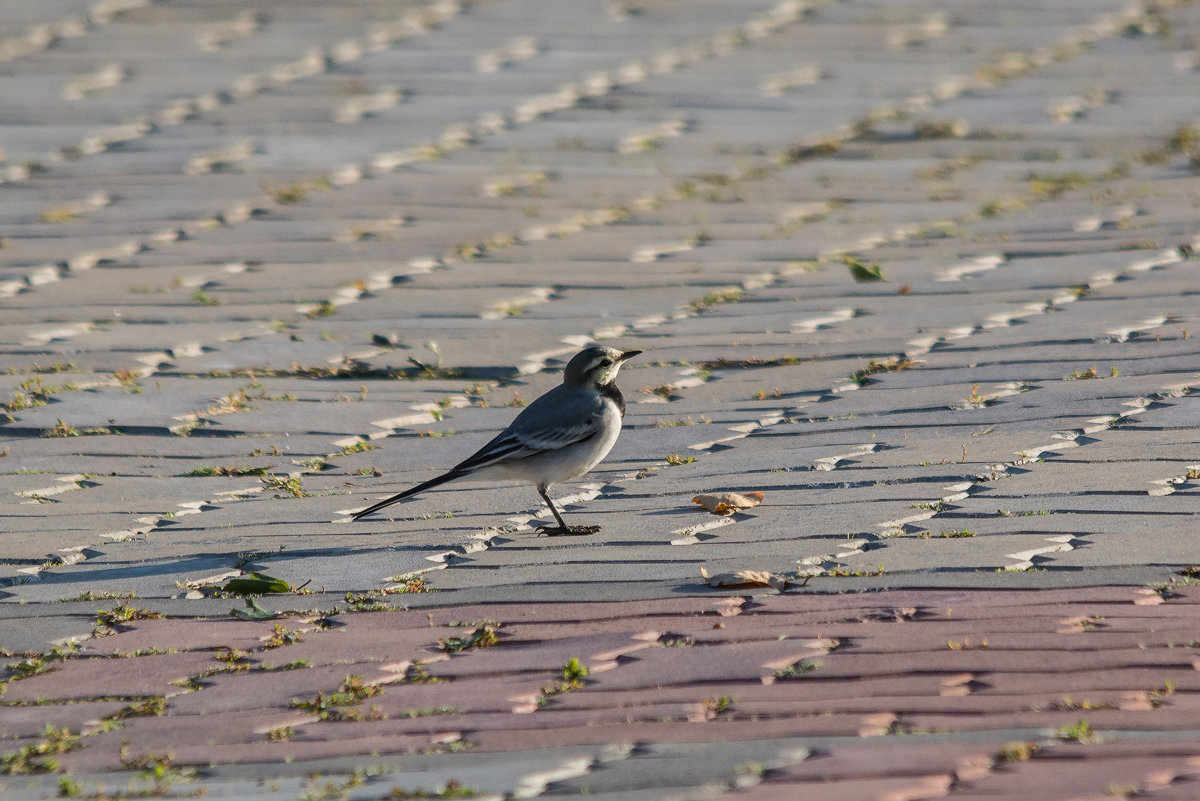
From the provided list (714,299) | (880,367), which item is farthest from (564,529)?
(714,299)

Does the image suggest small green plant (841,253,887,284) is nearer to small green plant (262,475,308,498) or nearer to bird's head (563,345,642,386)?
bird's head (563,345,642,386)

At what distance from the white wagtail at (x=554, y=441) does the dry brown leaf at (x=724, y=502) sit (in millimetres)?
314

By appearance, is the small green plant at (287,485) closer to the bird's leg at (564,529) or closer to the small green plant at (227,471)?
the small green plant at (227,471)

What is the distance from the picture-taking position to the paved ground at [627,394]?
261 cm

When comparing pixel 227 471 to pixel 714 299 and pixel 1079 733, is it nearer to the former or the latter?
pixel 714 299

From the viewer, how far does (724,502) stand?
377cm

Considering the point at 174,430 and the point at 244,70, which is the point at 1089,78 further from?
the point at 174,430

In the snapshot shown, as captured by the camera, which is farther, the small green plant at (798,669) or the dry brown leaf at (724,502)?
the dry brown leaf at (724,502)

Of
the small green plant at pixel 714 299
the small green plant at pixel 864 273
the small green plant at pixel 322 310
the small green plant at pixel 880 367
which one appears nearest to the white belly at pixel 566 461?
the small green plant at pixel 880 367

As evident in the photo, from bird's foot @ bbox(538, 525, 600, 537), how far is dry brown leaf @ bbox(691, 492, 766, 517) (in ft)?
0.84

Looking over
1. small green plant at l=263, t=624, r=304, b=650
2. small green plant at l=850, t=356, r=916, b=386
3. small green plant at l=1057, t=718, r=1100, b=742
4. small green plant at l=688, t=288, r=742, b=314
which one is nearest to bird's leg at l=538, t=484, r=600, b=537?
small green plant at l=263, t=624, r=304, b=650

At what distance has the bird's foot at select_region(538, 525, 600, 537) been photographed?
3728mm

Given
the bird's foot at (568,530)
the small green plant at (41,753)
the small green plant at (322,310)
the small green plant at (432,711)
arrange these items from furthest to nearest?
the small green plant at (322,310) < the bird's foot at (568,530) < the small green plant at (432,711) < the small green plant at (41,753)

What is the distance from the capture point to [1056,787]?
225 centimetres
